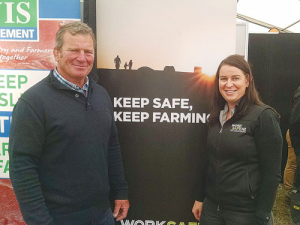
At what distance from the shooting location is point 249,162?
1.40 metres

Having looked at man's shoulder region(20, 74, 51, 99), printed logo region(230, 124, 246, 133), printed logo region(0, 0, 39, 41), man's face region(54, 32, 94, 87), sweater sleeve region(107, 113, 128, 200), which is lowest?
sweater sleeve region(107, 113, 128, 200)

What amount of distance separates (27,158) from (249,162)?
1091 mm

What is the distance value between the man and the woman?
0.62m

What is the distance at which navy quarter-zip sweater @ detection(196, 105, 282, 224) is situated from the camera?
4.42 ft

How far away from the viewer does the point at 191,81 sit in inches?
74.0

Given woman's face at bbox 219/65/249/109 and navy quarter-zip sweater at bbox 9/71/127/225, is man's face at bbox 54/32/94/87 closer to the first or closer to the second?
navy quarter-zip sweater at bbox 9/71/127/225

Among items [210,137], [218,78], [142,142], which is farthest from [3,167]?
[218,78]

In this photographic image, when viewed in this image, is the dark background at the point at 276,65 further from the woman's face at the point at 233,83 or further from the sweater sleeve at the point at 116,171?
the sweater sleeve at the point at 116,171

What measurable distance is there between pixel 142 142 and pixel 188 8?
985 millimetres

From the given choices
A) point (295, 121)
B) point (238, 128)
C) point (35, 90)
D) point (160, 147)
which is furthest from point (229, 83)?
point (295, 121)

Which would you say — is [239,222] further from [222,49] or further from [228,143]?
[222,49]

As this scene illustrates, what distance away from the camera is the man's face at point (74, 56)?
132 cm

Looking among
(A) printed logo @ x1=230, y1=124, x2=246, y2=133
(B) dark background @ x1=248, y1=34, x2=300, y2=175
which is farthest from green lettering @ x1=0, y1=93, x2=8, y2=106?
(B) dark background @ x1=248, y1=34, x2=300, y2=175

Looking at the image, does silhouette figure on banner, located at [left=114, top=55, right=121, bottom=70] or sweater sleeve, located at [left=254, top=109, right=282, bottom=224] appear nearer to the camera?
sweater sleeve, located at [left=254, top=109, right=282, bottom=224]
